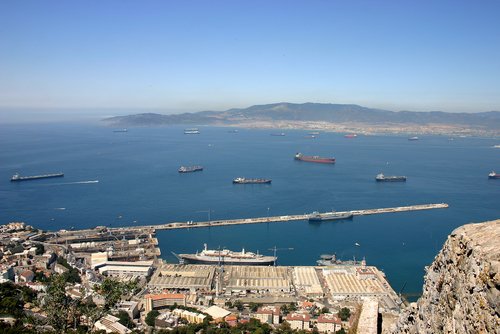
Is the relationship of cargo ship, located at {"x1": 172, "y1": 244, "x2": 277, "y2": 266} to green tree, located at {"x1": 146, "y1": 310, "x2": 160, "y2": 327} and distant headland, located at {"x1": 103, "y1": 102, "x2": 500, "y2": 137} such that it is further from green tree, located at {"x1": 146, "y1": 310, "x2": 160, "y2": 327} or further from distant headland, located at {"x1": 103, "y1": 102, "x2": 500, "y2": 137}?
distant headland, located at {"x1": 103, "y1": 102, "x2": 500, "y2": 137}

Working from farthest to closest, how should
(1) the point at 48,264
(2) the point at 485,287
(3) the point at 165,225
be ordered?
(3) the point at 165,225 < (1) the point at 48,264 < (2) the point at 485,287

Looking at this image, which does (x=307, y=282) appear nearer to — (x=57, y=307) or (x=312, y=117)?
(x=57, y=307)

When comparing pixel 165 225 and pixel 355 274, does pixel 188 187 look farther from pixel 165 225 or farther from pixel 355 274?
pixel 355 274

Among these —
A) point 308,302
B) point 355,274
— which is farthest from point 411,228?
point 308,302

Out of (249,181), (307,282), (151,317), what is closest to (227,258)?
(307,282)

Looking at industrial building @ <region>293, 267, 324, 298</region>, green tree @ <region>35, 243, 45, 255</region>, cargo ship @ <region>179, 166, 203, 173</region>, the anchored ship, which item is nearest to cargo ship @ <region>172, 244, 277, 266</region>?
industrial building @ <region>293, 267, 324, 298</region>

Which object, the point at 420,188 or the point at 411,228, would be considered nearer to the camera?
the point at 411,228
